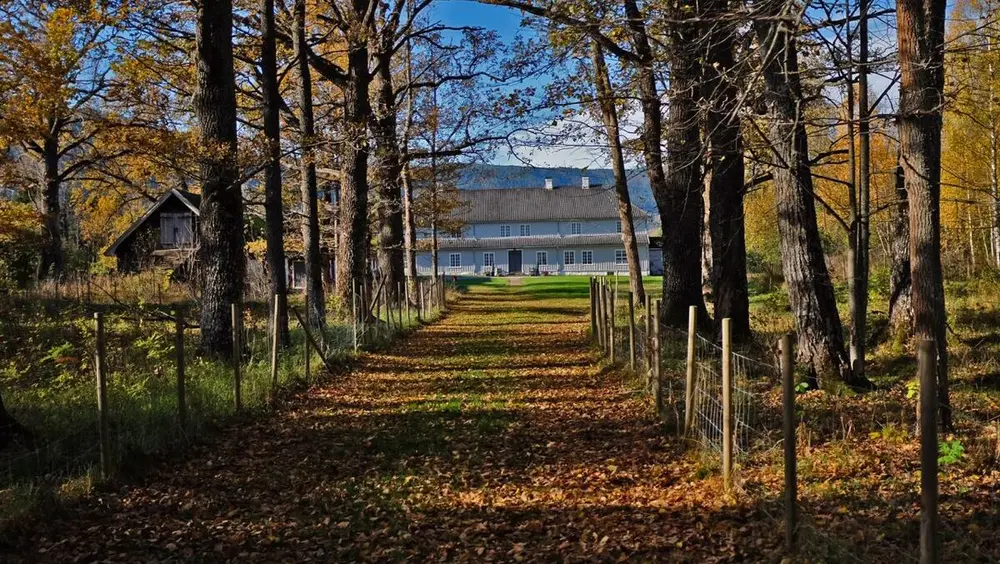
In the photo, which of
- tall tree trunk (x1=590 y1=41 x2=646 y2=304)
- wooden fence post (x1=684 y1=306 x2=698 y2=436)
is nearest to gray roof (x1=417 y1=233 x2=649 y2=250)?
tall tree trunk (x1=590 y1=41 x2=646 y2=304)

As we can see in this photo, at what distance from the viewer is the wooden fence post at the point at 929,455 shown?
3076 mm

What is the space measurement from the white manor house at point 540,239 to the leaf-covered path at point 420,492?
204 feet

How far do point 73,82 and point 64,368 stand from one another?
13.2 meters

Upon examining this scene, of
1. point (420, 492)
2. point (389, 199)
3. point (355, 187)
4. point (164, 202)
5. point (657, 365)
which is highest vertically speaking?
point (164, 202)

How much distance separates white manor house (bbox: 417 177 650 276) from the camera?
2837 inches

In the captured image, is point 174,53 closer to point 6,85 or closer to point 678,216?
point 6,85

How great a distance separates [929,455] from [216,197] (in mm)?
9944

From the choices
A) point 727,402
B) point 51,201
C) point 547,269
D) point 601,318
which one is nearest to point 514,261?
point 547,269

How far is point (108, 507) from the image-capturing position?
5.57 meters

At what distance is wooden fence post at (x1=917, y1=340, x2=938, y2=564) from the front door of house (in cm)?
7041

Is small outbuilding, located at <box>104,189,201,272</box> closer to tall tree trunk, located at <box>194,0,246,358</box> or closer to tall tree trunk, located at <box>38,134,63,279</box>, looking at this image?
tall tree trunk, located at <box>38,134,63,279</box>

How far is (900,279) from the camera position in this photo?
39.2ft

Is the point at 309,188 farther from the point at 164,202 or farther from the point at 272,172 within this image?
the point at 164,202

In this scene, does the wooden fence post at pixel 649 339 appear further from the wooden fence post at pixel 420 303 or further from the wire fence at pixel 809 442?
the wooden fence post at pixel 420 303
